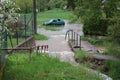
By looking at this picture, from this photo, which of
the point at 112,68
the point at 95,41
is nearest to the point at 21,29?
the point at 95,41

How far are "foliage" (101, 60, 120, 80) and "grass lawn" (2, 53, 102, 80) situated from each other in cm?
143

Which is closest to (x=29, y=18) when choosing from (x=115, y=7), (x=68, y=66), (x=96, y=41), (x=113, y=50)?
(x=96, y=41)

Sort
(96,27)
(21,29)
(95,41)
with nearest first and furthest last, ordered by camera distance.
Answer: (21,29) → (95,41) → (96,27)

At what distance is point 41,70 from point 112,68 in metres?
3.30

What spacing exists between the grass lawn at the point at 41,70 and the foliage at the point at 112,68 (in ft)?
4.68

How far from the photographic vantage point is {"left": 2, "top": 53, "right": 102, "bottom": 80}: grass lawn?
1183cm

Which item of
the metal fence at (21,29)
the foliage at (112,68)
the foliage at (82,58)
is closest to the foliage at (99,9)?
the foliage at (82,58)

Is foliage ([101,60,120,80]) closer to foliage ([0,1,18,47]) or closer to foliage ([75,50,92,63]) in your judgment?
foliage ([75,50,92,63])

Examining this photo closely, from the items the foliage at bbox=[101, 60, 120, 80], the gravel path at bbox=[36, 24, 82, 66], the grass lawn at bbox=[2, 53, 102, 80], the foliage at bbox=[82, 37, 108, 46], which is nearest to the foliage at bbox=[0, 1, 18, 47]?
the grass lawn at bbox=[2, 53, 102, 80]

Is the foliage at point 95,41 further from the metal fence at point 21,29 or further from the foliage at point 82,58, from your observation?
the foliage at point 82,58

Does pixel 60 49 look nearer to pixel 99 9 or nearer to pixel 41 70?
pixel 99 9

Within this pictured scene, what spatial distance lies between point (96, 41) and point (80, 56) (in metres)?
11.6

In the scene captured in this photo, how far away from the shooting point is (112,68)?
1455 centimetres

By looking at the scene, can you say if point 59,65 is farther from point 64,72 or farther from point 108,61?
point 108,61
